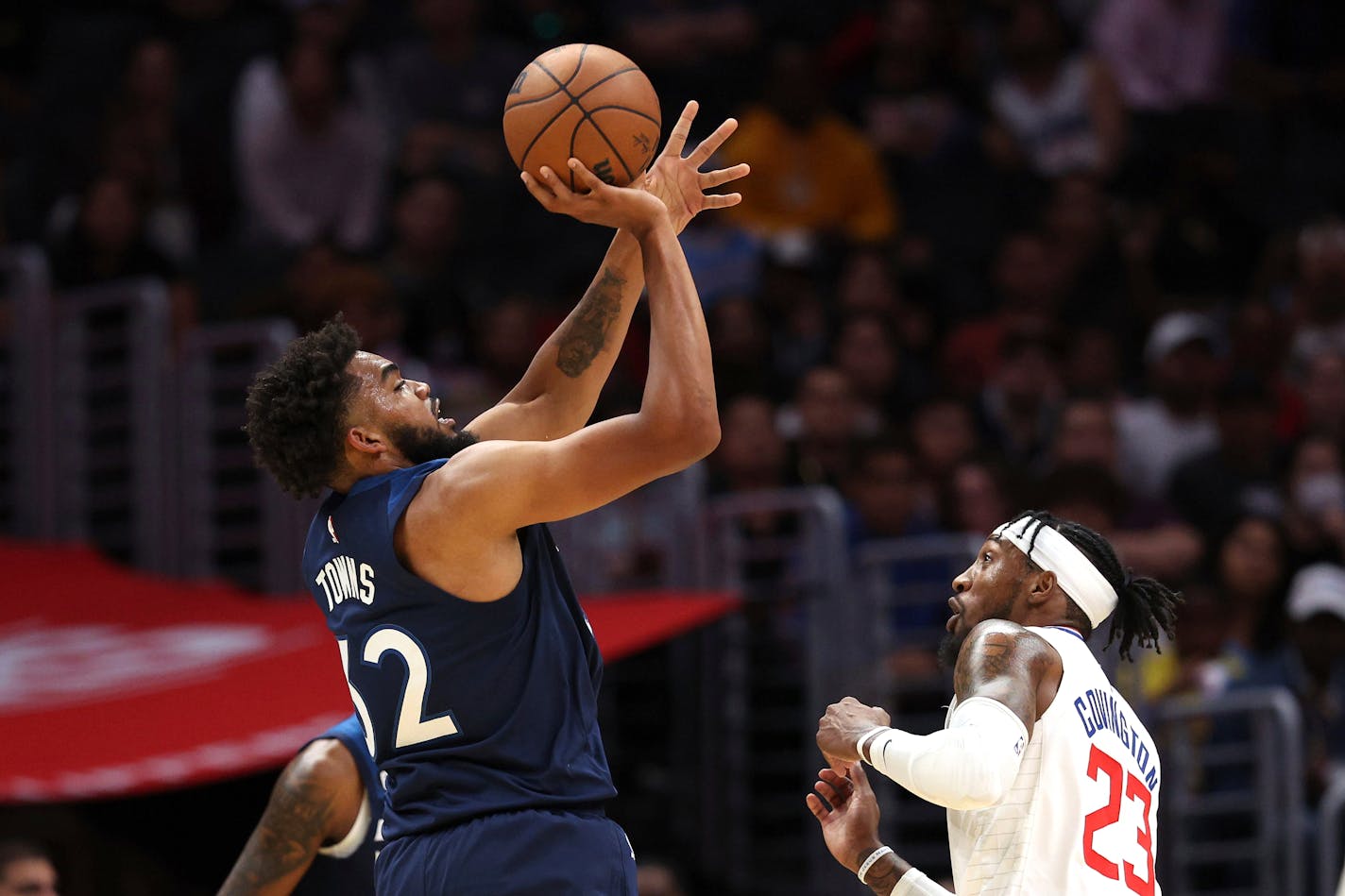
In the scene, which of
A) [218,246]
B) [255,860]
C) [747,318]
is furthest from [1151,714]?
[218,246]

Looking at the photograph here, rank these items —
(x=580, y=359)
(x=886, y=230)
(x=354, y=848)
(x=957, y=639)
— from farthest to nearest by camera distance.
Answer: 1. (x=886, y=230)
2. (x=354, y=848)
3. (x=580, y=359)
4. (x=957, y=639)

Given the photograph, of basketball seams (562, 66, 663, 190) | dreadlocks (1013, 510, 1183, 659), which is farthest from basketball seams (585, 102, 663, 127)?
dreadlocks (1013, 510, 1183, 659)

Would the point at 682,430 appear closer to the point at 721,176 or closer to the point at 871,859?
the point at 721,176

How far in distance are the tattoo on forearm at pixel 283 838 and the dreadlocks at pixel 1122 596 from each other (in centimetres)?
200

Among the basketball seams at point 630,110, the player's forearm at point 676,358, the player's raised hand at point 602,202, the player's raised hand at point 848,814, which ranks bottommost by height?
the player's raised hand at point 848,814

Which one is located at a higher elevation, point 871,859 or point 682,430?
point 682,430

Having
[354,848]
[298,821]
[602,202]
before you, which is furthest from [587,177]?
[354,848]

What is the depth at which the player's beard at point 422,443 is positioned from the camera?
4.27m

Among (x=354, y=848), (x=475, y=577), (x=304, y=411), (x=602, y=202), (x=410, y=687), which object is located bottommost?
(x=354, y=848)

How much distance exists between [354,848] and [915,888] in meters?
1.74

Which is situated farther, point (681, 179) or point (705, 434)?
point (681, 179)

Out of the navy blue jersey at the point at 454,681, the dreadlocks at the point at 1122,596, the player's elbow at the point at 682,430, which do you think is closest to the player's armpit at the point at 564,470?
the player's elbow at the point at 682,430

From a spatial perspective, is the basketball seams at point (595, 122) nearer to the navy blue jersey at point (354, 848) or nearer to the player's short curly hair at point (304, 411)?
the player's short curly hair at point (304, 411)

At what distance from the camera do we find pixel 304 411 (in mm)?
4234
